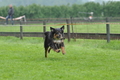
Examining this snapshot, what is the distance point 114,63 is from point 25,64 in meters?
2.48

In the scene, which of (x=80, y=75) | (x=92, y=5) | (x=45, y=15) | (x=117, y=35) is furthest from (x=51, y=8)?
(x=80, y=75)

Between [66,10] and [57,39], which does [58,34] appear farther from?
[66,10]

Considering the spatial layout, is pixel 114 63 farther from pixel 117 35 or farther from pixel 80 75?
pixel 117 35

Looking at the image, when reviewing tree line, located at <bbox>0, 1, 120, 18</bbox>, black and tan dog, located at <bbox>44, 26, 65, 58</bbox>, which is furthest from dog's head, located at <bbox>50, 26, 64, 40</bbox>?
tree line, located at <bbox>0, 1, 120, 18</bbox>

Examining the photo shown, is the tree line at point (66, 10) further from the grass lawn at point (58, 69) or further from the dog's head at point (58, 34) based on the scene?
the grass lawn at point (58, 69)

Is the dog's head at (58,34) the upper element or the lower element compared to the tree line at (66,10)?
lower

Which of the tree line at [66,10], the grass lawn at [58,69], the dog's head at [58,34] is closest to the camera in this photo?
the grass lawn at [58,69]

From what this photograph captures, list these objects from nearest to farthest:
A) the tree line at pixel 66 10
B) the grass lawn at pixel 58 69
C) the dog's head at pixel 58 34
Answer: the grass lawn at pixel 58 69 < the dog's head at pixel 58 34 < the tree line at pixel 66 10

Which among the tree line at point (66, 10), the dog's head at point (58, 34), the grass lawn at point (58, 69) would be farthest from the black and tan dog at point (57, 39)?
the tree line at point (66, 10)

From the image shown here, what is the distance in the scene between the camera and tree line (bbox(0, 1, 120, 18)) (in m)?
47.2

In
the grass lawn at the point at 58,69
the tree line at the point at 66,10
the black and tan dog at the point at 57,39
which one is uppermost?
the tree line at the point at 66,10

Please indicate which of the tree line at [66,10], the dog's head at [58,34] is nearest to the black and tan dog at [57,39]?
the dog's head at [58,34]

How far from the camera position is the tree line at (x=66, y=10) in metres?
47.2

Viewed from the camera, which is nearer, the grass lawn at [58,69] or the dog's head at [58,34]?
the grass lawn at [58,69]
